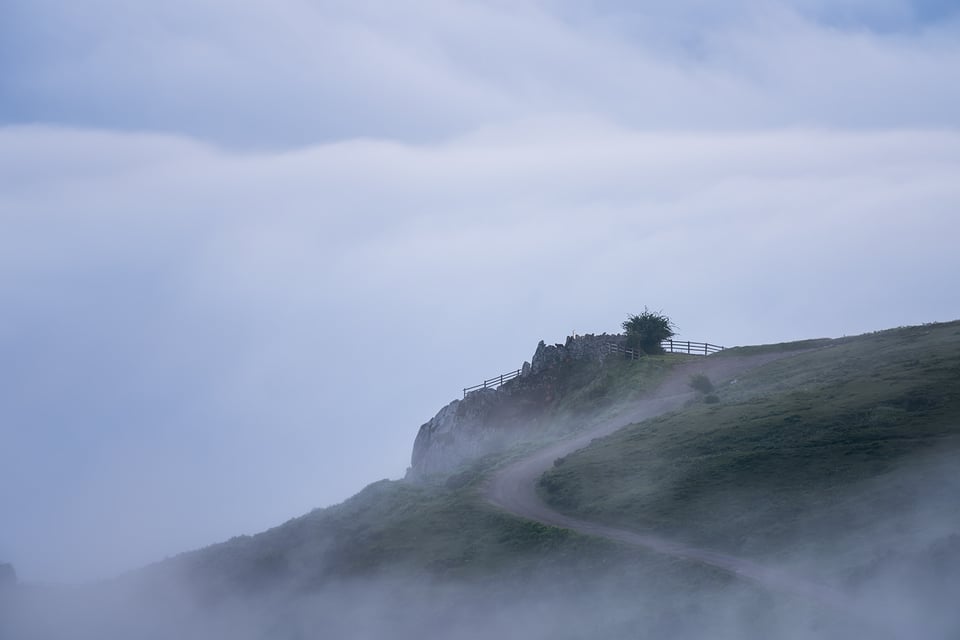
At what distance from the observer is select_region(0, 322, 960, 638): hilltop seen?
91.8ft

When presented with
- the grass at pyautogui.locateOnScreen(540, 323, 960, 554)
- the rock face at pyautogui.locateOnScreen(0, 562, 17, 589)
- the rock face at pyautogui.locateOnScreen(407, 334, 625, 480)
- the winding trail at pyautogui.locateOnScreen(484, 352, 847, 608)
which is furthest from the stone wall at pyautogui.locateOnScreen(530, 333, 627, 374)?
the rock face at pyautogui.locateOnScreen(0, 562, 17, 589)

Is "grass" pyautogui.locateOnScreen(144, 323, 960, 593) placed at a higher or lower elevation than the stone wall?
lower

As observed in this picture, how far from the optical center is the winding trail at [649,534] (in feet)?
94.2

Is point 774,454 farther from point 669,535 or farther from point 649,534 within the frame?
point 649,534

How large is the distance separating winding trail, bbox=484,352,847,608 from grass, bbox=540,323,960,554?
85 centimetres

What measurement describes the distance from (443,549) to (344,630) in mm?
5700

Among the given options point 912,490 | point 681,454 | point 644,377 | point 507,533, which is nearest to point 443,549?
point 507,533

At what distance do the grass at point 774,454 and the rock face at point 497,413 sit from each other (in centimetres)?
2064

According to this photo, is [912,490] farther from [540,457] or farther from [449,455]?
[449,455]

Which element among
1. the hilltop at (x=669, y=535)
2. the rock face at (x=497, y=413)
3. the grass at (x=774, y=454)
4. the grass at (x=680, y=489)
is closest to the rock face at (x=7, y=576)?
the hilltop at (x=669, y=535)

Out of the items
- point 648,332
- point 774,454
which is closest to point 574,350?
point 648,332

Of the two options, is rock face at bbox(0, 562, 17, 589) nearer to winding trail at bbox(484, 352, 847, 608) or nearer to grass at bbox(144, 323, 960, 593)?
grass at bbox(144, 323, 960, 593)

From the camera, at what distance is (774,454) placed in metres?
39.4

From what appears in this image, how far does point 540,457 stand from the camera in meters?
55.4
